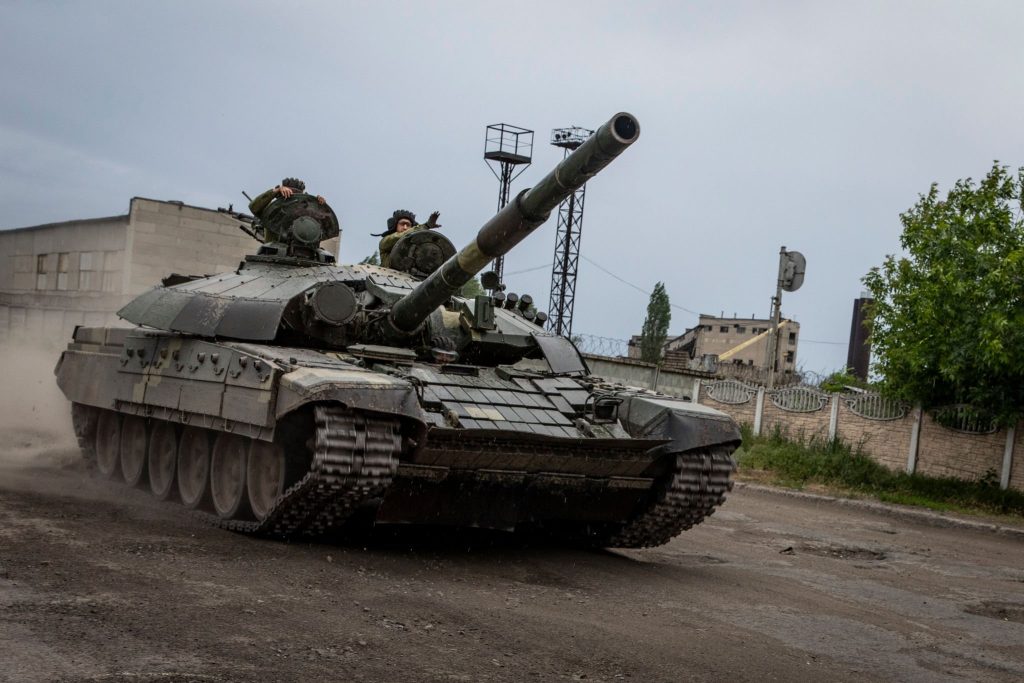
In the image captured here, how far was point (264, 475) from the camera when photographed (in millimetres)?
10773

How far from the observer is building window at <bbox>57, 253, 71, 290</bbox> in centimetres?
3266

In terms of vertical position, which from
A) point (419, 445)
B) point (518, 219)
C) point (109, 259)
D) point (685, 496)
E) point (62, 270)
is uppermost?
point (109, 259)

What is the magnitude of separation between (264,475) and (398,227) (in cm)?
414

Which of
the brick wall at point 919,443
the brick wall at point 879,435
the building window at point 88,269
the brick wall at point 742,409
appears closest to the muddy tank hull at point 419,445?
the brick wall at point 919,443

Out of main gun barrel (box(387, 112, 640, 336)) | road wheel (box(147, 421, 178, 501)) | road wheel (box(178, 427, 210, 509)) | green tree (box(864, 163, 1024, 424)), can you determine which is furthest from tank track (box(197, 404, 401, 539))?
green tree (box(864, 163, 1024, 424))

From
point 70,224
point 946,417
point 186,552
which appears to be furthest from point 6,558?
point 70,224

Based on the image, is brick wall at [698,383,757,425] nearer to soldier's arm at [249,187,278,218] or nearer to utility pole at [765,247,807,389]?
utility pole at [765,247,807,389]

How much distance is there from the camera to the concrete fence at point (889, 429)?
19.4 m

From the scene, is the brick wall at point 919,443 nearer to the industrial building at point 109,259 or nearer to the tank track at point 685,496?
the tank track at point 685,496

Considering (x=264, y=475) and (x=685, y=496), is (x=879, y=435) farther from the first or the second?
Result: (x=264, y=475)

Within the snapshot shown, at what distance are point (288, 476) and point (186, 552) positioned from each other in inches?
51.0

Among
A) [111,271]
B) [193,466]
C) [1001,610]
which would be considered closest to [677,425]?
[1001,610]

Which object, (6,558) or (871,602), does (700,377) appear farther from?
(6,558)

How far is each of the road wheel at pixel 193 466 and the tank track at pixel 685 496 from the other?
3.92m
